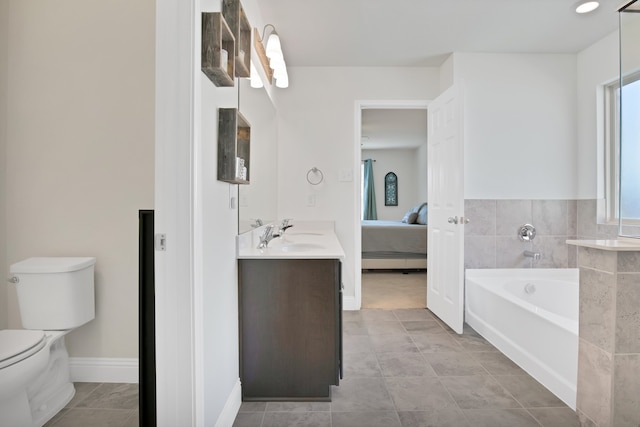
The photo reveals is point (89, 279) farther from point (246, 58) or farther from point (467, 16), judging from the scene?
point (467, 16)

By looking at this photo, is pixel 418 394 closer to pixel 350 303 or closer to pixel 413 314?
pixel 413 314

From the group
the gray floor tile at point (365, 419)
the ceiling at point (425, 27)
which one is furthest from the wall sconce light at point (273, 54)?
the gray floor tile at point (365, 419)

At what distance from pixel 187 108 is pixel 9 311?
187 centimetres

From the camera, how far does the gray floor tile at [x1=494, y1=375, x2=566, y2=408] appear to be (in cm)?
183

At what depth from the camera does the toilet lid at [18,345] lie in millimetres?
1362

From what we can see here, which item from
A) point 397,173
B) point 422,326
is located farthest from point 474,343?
point 397,173

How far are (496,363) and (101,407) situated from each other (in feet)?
7.66

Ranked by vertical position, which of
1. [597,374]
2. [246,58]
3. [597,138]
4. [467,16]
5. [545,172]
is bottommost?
[597,374]

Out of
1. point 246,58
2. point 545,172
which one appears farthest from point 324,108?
point 545,172

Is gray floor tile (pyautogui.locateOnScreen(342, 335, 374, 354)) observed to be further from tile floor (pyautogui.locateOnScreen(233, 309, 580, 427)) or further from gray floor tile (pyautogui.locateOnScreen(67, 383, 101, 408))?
gray floor tile (pyautogui.locateOnScreen(67, 383, 101, 408))

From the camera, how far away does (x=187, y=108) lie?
1.21 metres

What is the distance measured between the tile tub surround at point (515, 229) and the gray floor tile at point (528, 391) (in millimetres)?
1164

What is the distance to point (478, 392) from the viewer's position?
6.36ft

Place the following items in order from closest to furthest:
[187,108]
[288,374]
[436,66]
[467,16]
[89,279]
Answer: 1. [187,108]
2. [288,374]
3. [89,279]
4. [467,16]
5. [436,66]
